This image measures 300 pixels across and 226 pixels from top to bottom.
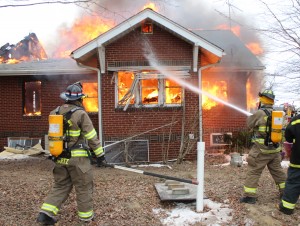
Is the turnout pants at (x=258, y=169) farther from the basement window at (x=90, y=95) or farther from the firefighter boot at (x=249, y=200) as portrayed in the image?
the basement window at (x=90, y=95)

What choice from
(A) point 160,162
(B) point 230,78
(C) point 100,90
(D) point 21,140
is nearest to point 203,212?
(A) point 160,162

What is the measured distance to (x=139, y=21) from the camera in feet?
31.0

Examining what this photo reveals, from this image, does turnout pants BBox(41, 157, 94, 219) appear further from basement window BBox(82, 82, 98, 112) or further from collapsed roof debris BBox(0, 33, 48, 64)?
collapsed roof debris BBox(0, 33, 48, 64)

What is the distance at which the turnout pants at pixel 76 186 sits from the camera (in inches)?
188

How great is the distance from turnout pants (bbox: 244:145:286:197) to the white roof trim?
14.8 ft

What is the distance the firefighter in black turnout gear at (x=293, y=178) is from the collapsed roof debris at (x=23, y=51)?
40.0ft

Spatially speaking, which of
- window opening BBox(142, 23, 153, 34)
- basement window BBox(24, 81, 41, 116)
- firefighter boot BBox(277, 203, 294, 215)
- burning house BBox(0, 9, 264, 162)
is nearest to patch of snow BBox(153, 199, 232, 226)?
firefighter boot BBox(277, 203, 294, 215)

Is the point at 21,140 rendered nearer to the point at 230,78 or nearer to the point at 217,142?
the point at 217,142

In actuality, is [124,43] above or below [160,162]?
above

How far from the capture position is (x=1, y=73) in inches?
459

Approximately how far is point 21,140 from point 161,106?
5378mm

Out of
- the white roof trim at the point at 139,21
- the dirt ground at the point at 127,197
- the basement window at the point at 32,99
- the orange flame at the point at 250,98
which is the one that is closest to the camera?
the dirt ground at the point at 127,197

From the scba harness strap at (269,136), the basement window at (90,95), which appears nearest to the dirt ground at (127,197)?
the scba harness strap at (269,136)

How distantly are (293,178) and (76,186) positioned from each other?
3186 mm
